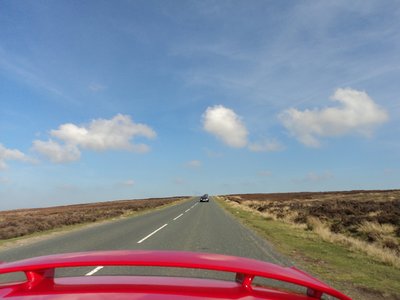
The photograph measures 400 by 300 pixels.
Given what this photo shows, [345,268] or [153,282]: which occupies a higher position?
[153,282]

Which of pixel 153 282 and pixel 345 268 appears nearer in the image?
pixel 153 282

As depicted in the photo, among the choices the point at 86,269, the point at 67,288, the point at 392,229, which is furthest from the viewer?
the point at 392,229

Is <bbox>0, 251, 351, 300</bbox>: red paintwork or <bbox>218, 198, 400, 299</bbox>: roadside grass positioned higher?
<bbox>0, 251, 351, 300</bbox>: red paintwork

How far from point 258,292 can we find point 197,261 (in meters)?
0.43

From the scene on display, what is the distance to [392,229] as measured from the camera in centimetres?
2295

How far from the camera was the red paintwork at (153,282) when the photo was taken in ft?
7.66

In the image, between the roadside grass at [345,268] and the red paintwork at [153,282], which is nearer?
the red paintwork at [153,282]

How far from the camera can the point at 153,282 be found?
266cm

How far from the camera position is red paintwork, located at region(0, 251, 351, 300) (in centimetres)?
233

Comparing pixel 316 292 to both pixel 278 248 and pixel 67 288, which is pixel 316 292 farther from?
pixel 278 248

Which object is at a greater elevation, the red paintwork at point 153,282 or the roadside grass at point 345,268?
the red paintwork at point 153,282

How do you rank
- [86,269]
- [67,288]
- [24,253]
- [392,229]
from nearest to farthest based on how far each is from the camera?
[67,288], [86,269], [24,253], [392,229]

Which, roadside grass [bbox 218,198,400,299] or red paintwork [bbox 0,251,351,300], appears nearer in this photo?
red paintwork [bbox 0,251,351,300]

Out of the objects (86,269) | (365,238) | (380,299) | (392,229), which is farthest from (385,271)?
(392,229)
